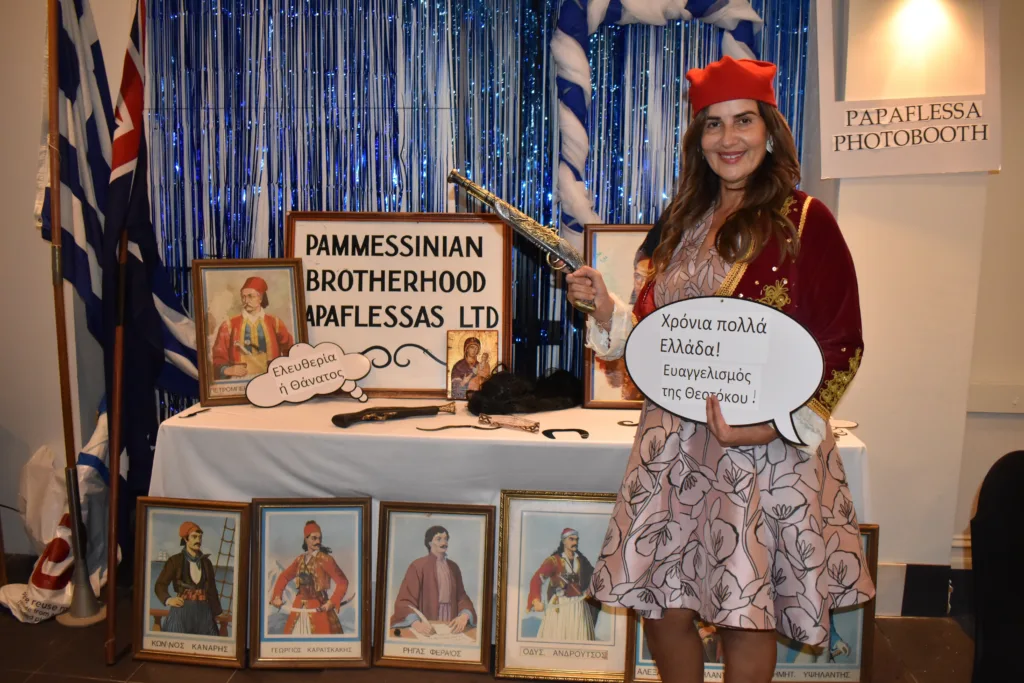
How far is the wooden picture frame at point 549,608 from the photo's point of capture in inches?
85.2

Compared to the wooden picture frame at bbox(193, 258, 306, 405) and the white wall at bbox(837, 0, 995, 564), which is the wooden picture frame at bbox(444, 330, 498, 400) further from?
the white wall at bbox(837, 0, 995, 564)

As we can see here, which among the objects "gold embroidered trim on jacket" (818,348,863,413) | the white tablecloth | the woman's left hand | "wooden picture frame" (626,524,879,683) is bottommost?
"wooden picture frame" (626,524,879,683)

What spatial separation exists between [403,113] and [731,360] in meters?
1.52

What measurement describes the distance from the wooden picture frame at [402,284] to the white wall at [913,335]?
105 cm

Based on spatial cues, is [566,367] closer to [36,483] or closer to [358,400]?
[358,400]

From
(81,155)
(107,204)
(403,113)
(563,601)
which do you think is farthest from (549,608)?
(81,155)

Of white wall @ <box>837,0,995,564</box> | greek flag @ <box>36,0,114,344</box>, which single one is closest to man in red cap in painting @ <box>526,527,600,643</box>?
white wall @ <box>837,0,995,564</box>

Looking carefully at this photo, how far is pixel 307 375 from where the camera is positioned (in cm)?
242

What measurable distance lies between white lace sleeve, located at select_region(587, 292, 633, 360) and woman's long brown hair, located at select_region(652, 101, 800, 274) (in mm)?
124

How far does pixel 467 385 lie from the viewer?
2.48 meters

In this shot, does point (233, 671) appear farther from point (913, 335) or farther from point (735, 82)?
point (913, 335)

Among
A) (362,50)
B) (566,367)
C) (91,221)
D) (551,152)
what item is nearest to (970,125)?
(551,152)

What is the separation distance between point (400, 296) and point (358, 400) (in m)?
0.35

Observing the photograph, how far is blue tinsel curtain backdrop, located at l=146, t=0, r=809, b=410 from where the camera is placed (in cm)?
246
